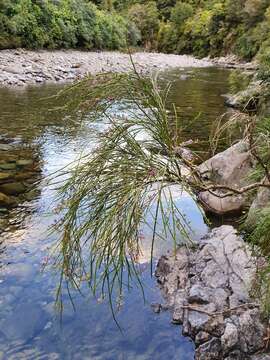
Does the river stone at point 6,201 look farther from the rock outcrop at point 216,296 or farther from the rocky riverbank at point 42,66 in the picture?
the rocky riverbank at point 42,66

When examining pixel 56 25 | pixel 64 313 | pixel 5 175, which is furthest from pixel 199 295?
pixel 56 25

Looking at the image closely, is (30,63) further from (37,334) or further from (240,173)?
(37,334)

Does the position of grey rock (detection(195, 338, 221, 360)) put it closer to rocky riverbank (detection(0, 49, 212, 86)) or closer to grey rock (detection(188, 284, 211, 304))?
grey rock (detection(188, 284, 211, 304))

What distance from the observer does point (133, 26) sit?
37375 mm

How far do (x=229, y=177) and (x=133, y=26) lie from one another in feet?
110

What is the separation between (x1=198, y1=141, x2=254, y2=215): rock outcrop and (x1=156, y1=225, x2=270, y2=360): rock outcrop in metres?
0.99

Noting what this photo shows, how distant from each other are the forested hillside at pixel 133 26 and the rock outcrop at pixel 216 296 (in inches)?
181

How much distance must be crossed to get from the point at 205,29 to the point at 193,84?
32634mm

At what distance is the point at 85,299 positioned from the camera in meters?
4.05

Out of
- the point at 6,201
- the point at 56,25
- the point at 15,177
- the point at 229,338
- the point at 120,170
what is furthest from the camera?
the point at 56,25

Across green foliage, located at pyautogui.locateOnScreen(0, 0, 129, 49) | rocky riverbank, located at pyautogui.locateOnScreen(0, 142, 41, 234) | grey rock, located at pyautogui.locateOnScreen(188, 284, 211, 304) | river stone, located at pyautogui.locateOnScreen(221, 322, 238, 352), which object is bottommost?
river stone, located at pyautogui.locateOnScreen(221, 322, 238, 352)

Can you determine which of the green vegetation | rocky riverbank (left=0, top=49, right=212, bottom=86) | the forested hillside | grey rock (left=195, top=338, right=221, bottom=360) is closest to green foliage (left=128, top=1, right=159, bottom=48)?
the forested hillside

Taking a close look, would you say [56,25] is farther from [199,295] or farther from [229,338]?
[229,338]

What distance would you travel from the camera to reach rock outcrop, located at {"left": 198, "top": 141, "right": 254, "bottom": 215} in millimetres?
5930
